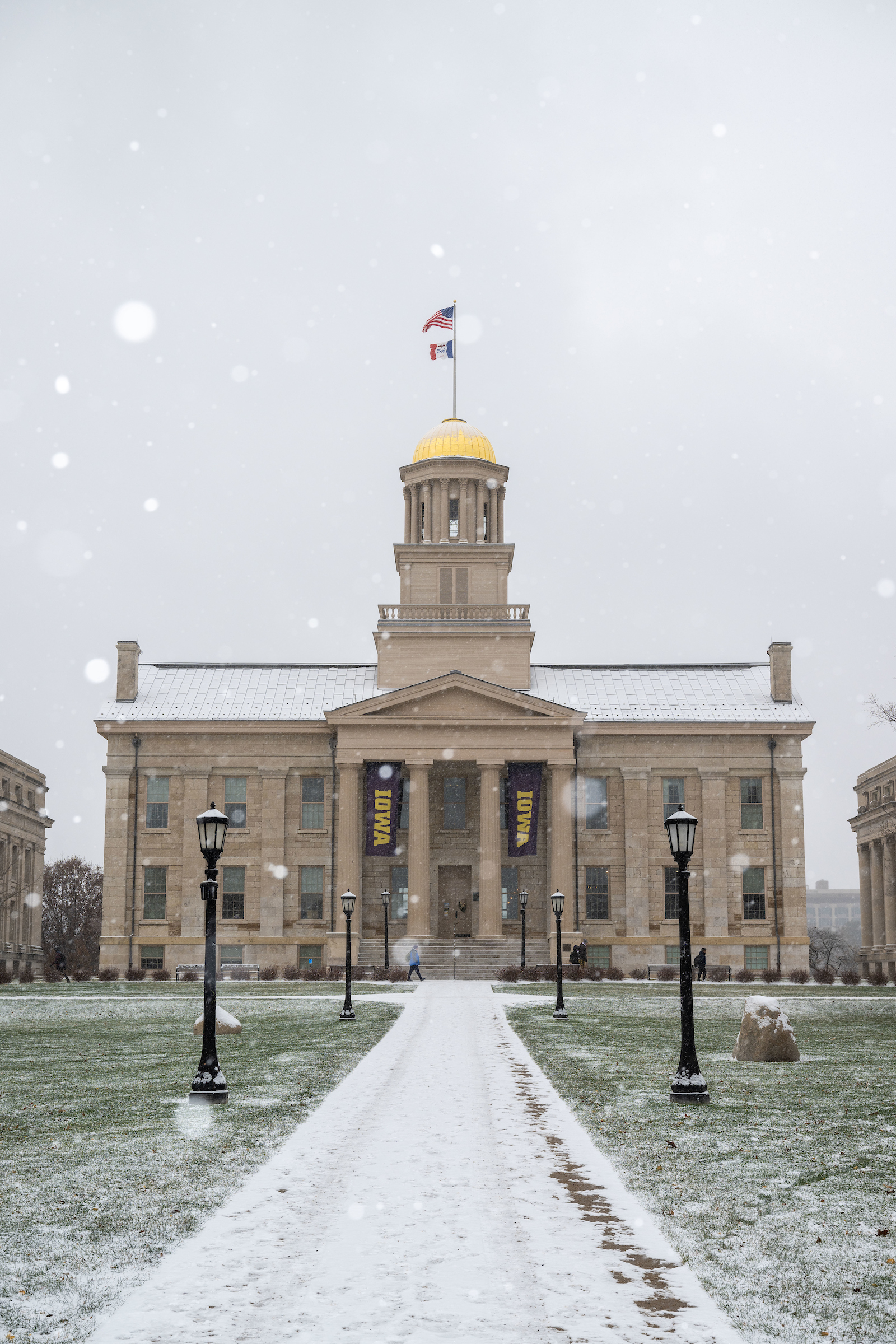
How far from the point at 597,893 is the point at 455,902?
23.1 feet

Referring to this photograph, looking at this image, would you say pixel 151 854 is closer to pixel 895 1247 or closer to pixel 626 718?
pixel 626 718

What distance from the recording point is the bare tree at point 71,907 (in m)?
107

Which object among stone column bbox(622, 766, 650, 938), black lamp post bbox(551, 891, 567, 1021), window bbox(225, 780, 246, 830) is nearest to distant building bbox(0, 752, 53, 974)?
window bbox(225, 780, 246, 830)

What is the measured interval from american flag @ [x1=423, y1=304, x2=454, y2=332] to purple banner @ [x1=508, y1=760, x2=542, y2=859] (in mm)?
23792

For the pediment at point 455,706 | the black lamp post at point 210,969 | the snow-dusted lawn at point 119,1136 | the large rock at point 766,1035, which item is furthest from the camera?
the pediment at point 455,706

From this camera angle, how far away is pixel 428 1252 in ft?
27.5

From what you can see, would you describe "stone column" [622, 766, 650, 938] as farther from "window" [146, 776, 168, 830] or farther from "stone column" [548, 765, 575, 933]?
"window" [146, 776, 168, 830]

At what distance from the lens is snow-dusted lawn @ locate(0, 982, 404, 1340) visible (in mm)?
7879

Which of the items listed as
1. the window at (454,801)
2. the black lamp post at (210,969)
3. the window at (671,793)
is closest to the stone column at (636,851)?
the window at (671,793)

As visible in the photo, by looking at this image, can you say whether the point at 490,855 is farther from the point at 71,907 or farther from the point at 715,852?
the point at 71,907

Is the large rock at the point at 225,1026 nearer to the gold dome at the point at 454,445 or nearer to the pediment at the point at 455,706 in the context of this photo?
the pediment at the point at 455,706

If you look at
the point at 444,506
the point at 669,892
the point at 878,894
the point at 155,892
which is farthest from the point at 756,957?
the point at 155,892

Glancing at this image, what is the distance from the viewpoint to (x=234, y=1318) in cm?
699

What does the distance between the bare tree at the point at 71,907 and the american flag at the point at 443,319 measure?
202ft
